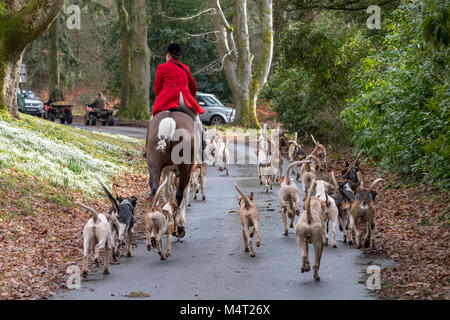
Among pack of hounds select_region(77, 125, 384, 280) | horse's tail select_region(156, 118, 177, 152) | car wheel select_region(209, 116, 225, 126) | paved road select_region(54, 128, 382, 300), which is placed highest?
horse's tail select_region(156, 118, 177, 152)

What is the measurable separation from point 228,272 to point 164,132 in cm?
303

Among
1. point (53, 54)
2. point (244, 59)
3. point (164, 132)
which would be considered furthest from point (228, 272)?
point (53, 54)

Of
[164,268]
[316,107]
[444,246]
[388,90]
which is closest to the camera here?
[164,268]

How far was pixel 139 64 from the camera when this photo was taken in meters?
41.6

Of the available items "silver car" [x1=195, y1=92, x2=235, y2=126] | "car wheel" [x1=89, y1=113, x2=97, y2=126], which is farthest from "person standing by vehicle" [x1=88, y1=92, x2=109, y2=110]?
"silver car" [x1=195, y1=92, x2=235, y2=126]

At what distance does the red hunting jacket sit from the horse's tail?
79 centimetres

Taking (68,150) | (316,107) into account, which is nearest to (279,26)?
(316,107)

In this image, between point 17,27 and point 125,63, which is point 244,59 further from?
point 17,27

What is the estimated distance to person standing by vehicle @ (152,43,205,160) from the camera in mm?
11328

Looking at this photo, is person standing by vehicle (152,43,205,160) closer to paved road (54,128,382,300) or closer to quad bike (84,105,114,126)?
paved road (54,128,382,300)

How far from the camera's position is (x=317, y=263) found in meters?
7.73

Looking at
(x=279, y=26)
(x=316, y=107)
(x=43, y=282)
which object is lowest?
(x=43, y=282)

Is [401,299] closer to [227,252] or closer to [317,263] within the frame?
[317,263]

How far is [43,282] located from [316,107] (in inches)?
683
